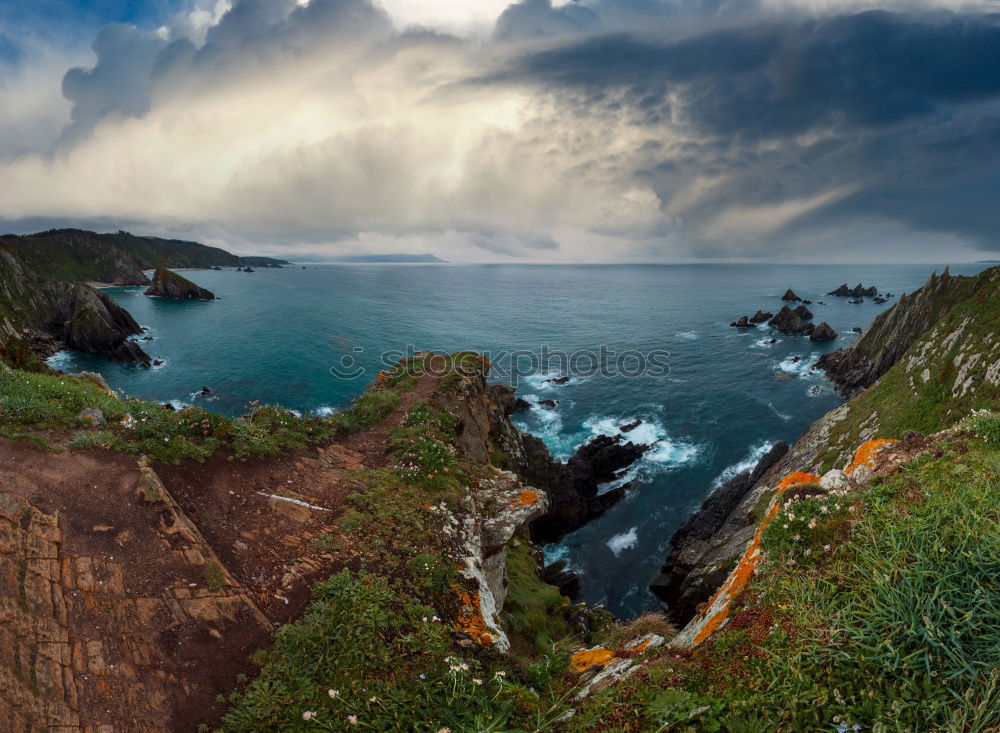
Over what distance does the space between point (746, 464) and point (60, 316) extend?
10732 cm

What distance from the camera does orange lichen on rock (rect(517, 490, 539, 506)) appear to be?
13950mm

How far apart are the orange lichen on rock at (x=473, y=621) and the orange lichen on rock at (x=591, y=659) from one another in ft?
5.67

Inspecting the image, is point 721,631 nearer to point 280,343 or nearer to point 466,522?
point 466,522

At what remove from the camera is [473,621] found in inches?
342

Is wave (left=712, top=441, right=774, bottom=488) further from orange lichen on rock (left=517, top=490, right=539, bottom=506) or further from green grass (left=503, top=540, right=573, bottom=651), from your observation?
orange lichen on rock (left=517, top=490, right=539, bottom=506)

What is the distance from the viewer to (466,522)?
12109 millimetres

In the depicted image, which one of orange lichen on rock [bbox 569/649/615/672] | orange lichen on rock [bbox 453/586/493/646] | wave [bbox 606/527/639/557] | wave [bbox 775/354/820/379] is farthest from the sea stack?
orange lichen on rock [bbox 569/649/615/672]

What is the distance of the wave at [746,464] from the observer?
3381 centimetres

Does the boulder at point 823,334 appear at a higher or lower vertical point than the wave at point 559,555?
higher

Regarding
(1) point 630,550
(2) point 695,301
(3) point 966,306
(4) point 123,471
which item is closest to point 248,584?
(4) point 123,471

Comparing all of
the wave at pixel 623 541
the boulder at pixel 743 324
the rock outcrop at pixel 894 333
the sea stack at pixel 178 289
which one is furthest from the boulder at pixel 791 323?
the sea stack at pixel 178 289

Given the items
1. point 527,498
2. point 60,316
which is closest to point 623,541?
point 527,498

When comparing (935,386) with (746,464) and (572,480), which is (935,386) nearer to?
(746,464)

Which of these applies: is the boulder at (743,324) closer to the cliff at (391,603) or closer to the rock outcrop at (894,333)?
the rock outcrop at (894,333)
